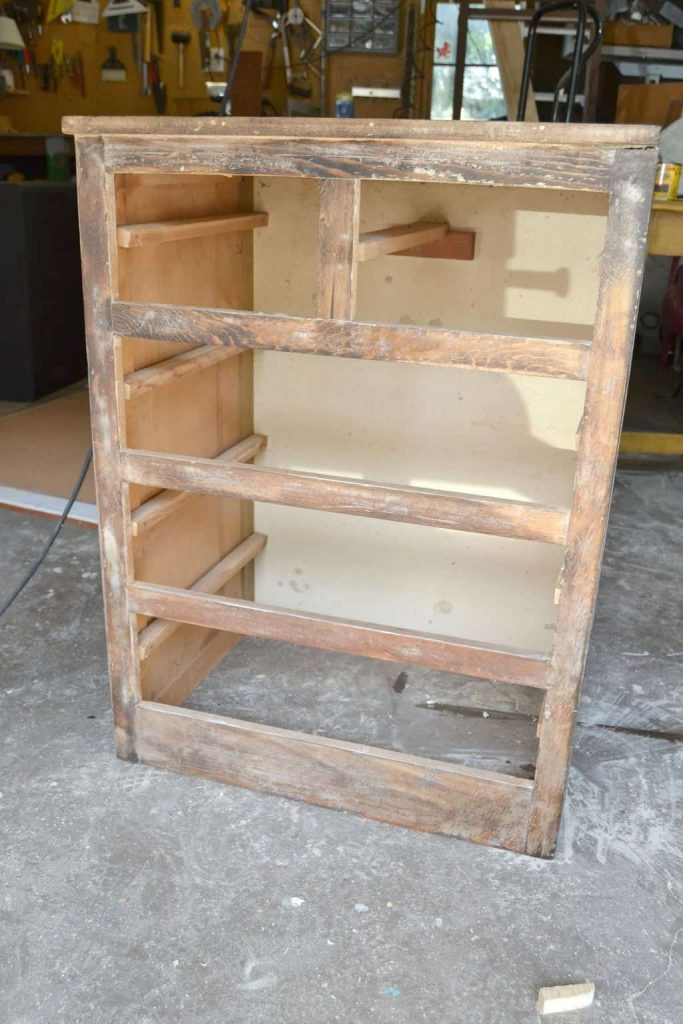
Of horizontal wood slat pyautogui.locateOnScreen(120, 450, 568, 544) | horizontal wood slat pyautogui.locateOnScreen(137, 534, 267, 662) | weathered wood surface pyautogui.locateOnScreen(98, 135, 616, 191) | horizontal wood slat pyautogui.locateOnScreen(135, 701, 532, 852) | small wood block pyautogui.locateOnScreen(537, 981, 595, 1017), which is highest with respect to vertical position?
weathered wood surface pyautogui.locateOnScreen(98, 135, 616, 191)

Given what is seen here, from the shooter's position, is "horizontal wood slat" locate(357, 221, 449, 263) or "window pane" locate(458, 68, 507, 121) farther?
"window pane" locate(458, 68, 507, 121)

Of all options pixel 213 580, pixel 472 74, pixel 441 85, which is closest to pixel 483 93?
pixel 472 74

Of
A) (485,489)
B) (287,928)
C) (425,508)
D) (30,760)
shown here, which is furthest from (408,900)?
(485,489)

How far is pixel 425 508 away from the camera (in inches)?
53.1

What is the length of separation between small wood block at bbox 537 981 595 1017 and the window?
558 cm

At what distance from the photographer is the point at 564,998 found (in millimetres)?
1186

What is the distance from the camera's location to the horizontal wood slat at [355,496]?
1311 mm

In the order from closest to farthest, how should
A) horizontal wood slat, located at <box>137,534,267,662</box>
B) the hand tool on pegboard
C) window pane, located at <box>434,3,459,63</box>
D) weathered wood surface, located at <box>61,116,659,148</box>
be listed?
weathered wood surface, located at <box>61,116,659,148</box> → horizontal wood slat, located at <box>137,534,267,662</box> → the hand tool on pegboard → window pane, located at <box>434,3,459,63</box>

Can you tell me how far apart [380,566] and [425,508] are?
28.9 inches

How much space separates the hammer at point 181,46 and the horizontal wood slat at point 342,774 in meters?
5.76

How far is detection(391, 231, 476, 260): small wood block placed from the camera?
173 cm

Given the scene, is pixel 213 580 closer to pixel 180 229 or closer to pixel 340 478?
pixel 340 478

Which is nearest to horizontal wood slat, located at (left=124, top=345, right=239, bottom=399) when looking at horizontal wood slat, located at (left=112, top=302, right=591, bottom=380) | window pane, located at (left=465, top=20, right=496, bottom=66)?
horizontal wood slat, located at (left=112, top=302, right=591, bottom=380)

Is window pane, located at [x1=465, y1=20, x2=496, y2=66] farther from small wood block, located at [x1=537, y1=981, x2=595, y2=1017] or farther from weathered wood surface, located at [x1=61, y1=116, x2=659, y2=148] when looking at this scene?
small wood block, located at [x1=537, y1=981, x2=595, y2=1017]
